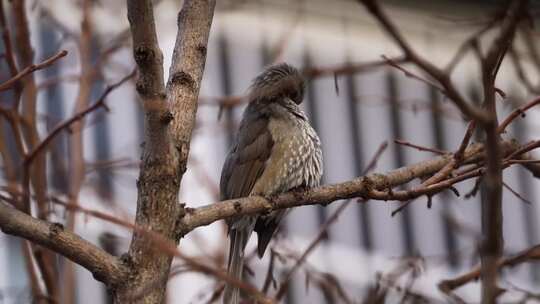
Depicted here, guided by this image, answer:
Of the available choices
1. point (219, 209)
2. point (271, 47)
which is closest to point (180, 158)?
point (219, 209)

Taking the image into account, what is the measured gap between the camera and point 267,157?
4402 millimetres

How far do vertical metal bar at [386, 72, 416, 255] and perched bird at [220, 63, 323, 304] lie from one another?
343 cm

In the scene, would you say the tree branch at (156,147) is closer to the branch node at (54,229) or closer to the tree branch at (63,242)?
the tree branch at (63,242)

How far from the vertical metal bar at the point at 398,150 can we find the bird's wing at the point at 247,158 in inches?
141

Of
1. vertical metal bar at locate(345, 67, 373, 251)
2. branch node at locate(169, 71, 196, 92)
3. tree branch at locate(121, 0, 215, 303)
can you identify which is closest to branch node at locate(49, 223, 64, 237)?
tree branch at locate(121, 0, 215, 303)

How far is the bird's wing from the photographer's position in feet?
14.2

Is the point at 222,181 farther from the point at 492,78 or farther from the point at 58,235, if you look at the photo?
the point at 492,78

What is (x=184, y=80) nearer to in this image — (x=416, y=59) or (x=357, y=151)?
(x=416, y=59)

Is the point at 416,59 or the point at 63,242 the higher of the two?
the point at 63,242

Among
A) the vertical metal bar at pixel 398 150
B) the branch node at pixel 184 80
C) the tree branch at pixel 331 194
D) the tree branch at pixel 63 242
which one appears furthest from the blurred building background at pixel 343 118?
the tree branch at pixel 63 242

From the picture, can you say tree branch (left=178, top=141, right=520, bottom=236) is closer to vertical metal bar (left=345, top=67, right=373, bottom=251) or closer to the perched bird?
the perched bird

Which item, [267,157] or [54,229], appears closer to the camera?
[54,229]

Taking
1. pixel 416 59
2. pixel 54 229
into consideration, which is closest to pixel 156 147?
pixel 54 229

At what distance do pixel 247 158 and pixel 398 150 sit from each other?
388 centimetres
